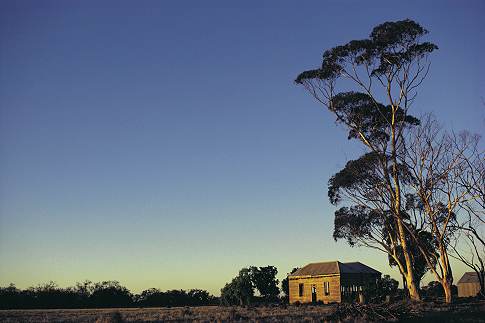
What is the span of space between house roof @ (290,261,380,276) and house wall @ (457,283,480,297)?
1309cm

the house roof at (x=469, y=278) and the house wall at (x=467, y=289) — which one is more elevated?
the house roof at (x=469, y=278)

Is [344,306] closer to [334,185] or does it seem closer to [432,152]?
[432,152]

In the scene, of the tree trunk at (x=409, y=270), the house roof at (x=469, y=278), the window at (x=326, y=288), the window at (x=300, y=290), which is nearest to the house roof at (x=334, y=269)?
the window at (x=326, y=288)

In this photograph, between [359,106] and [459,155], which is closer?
[459,155]

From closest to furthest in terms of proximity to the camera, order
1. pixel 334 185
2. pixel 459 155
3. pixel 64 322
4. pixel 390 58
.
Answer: pixel 64 322 → pixel 459 155 → pixel 390 58 → pixel 334 185

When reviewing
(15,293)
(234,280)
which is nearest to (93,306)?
(15,293)

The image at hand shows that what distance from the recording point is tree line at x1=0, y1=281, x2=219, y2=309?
53.7 metres

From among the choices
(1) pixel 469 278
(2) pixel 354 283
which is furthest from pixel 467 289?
(2) pixel 354 283

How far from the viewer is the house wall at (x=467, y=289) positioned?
175 feet

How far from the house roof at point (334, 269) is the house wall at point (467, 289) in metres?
13.1

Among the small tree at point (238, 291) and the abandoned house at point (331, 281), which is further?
the small tree at point (238, 291)

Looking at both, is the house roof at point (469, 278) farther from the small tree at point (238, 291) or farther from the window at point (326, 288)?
the small tree at point (238, 291)

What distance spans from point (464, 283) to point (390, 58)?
1361 inches

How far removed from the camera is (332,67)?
31.5 metres
